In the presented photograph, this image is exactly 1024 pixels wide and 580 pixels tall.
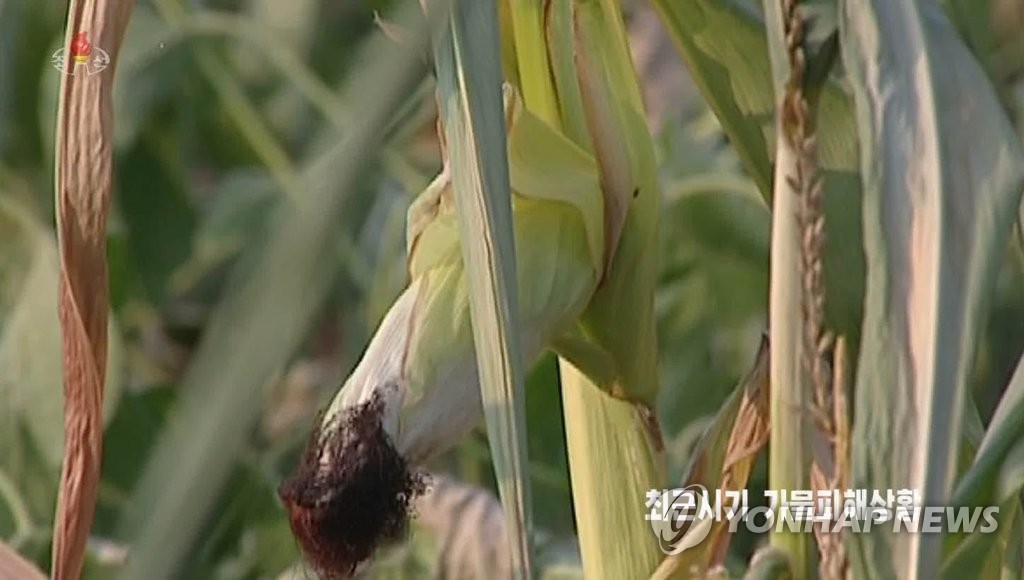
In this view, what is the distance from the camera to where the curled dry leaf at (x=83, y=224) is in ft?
0.94

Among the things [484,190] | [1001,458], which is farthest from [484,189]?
[1001,458]

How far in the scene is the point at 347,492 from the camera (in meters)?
0.29

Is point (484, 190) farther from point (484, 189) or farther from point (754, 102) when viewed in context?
point (754, 102)

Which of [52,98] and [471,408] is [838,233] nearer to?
[471,408]

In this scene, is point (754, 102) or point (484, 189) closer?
point (484, 189)

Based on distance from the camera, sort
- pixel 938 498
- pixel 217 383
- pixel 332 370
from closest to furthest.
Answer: pixel 217 383, pixel 938 498, pixel 332 370

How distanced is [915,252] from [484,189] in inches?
3.3

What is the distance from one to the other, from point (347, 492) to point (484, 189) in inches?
3.2

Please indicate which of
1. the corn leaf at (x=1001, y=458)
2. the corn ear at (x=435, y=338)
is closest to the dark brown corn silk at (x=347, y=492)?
the corn ear at (x=435, y=338)

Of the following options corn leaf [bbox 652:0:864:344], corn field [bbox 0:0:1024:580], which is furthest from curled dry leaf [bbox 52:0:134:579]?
corn leaf [bbox 652:0:864:344]

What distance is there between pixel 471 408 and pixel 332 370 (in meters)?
0.66

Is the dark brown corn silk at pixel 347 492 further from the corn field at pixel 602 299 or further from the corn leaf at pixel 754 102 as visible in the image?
the corn leaf at pixel 754 102

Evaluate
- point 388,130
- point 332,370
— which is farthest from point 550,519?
point 388,130

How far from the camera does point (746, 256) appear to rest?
2.64 ft
